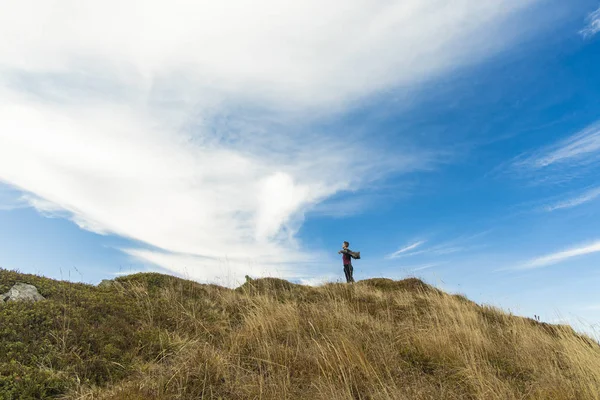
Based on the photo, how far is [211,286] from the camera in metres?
14.0

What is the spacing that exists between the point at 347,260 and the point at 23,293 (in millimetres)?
13876

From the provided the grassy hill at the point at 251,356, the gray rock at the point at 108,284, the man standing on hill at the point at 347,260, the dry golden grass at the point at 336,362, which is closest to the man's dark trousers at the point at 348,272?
the man standing on hill at the point at 347,260

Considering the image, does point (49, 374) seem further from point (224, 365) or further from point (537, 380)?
point (537, 380)

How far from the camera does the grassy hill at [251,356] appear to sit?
4.85m

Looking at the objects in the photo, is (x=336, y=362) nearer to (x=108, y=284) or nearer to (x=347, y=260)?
(x=108, y=284)

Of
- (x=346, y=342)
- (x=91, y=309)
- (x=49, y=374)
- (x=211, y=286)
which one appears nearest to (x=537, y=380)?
(x=346, y=342)

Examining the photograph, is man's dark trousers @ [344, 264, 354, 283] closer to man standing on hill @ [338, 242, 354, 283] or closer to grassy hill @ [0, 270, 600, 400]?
man standing on hill @ [338, 242, 354, 283]

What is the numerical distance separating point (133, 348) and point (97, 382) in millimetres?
1094

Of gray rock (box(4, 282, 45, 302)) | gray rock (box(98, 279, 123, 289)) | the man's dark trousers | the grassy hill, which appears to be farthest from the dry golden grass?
the man's dark trousers

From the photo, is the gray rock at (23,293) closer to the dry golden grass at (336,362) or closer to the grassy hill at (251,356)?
the grassy hill at (251,356)

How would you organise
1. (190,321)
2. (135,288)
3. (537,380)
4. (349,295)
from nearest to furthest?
(537,380), (190,321), (135,288), (349,295)

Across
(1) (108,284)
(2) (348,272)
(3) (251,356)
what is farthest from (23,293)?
(2) (348,272)

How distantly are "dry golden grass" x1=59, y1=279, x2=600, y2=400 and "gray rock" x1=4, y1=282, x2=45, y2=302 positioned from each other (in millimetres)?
2270

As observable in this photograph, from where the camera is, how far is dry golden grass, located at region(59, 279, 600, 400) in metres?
4.78
